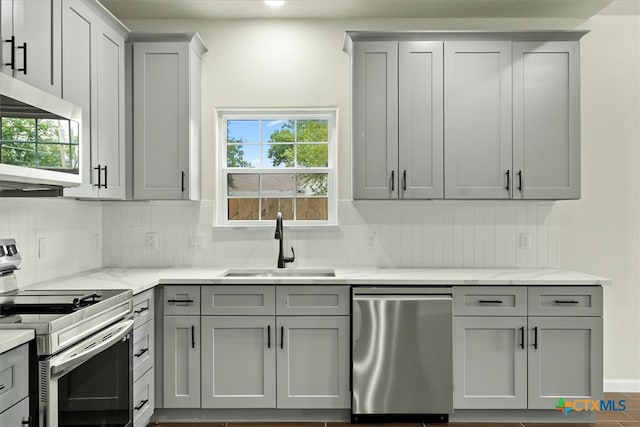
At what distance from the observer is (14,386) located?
180cm

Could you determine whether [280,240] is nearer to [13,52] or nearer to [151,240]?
[151,240]

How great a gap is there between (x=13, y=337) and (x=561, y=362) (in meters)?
2.89

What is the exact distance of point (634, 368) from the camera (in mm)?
3861

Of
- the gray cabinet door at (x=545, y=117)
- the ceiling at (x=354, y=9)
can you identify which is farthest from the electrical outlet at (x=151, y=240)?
the gray cabinet door at (x=545, y=117)

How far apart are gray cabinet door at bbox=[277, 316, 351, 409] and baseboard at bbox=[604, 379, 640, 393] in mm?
2012

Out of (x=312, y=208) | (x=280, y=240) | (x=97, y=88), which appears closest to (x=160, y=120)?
(x=97, y=88)

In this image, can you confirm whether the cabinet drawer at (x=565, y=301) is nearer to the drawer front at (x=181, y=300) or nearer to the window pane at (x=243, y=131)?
the drawer front at (x=181, y=300)

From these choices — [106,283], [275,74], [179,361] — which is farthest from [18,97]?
[275,74]

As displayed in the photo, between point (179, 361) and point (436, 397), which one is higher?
point (179, 361)

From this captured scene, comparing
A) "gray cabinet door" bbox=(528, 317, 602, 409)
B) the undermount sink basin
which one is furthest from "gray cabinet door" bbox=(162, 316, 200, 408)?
"gray cabinet door" bbox=(528, 317, 602, 409)

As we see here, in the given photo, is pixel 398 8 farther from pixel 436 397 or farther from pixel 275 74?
pixel 436 397

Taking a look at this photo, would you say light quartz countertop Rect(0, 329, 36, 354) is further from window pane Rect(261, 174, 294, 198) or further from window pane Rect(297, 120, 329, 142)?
window pane Rect(297, 120, 329, 142)

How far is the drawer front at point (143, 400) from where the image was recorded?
2.87m

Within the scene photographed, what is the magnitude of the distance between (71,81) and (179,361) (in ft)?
5.62
